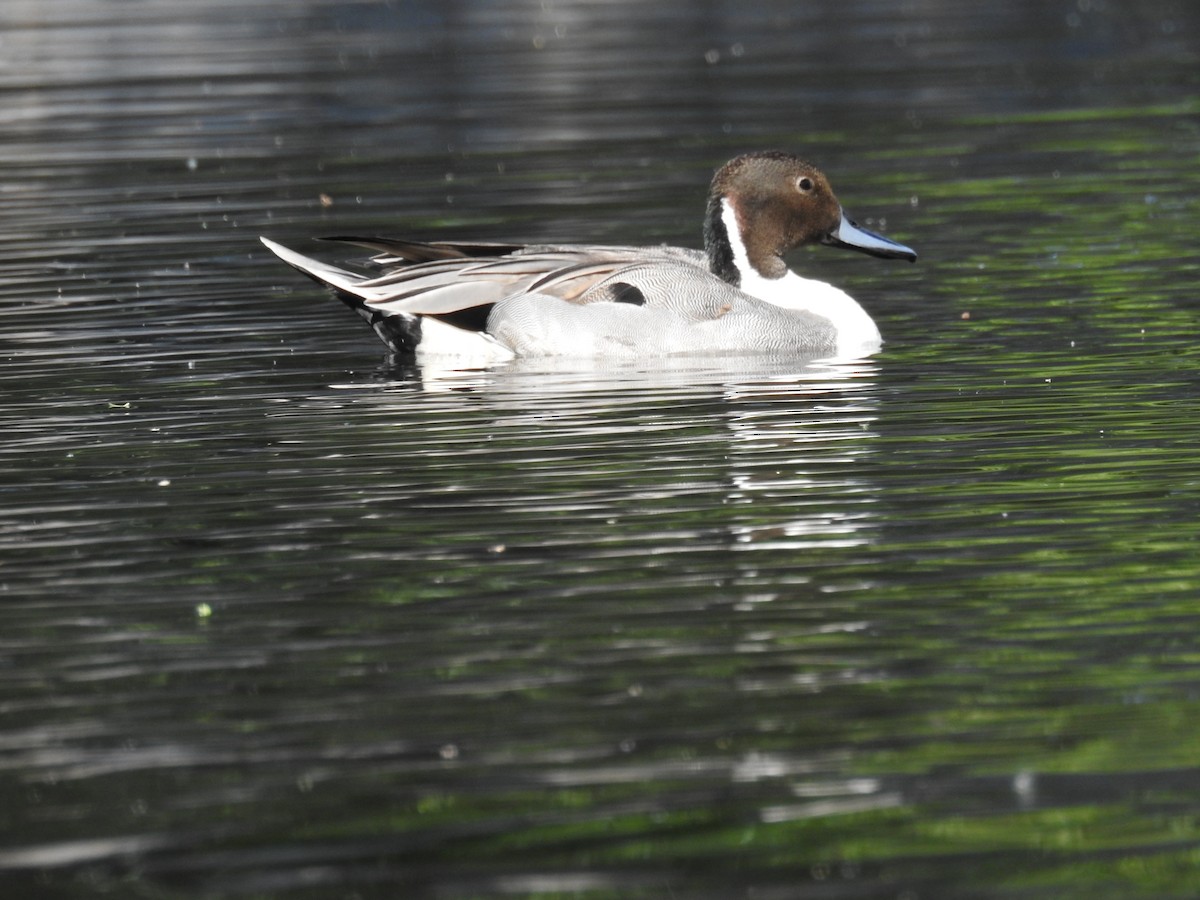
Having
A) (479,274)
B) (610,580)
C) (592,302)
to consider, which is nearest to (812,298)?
(592,302)

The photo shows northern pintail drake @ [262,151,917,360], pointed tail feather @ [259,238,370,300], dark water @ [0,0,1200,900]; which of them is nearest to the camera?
dark water @ [0,0,1200,900]

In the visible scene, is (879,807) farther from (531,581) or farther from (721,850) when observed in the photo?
(531,581)

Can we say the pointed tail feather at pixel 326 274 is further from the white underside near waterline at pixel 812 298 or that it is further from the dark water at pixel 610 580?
the white underside near waterline at pixel 812 298

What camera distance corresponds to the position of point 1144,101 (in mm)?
21688

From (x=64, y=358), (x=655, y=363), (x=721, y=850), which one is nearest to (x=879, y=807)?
(x=721, y=850)

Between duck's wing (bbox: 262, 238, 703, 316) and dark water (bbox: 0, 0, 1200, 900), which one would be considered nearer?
dark water (bbox: 0, 0, 1200, 900)

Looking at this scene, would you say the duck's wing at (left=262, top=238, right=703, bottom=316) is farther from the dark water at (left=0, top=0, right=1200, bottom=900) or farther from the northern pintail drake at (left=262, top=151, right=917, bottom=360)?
the dark water at (left=0, top=0, right=1200, bottom=900)

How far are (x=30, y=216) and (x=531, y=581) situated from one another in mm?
11696

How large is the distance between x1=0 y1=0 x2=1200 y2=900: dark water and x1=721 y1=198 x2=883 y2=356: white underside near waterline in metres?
0.24

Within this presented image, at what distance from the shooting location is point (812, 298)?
1204cm

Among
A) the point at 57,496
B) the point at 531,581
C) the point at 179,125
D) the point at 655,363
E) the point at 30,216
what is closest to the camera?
the point at 531,581

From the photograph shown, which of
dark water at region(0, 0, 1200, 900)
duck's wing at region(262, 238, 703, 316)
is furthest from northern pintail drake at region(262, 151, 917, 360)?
dark water at region(0, 0, 1200, 900)

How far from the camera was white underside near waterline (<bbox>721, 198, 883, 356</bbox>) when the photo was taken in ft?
38.0

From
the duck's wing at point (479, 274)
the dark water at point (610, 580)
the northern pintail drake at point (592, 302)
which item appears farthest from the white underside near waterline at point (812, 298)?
the duck's wing at point (479, 274)
